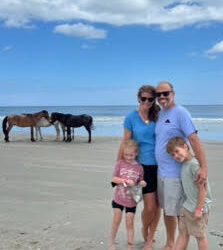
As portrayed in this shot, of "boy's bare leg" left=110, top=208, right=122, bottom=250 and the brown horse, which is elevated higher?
the brown horse

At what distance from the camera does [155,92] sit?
392 centimetres

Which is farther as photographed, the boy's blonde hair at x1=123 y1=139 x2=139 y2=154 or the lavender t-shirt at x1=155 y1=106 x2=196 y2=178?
the boy's blonde hair at x1=123 y1=139 x2=139 y2=154

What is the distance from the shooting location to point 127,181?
396cm

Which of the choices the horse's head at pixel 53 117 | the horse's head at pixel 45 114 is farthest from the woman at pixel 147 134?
the horse's head at pixel 45 114

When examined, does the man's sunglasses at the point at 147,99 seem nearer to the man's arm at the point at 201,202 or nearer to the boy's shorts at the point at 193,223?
the man's arm at the point at 201,202

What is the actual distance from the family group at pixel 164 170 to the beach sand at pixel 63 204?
0.50 meters

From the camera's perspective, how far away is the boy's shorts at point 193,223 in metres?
3.58

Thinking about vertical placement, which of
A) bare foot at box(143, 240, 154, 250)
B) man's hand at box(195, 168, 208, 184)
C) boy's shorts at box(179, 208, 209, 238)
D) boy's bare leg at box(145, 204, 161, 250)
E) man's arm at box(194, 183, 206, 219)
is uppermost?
man's hand at box(195, 168, 208, 184)

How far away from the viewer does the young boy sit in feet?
11.7

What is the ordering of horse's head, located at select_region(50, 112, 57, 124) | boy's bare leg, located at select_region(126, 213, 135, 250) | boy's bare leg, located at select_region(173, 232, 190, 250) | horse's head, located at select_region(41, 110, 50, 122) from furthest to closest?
horse's head, located at select_region(41, 110, 50, 122)
horse's head, located at select_region(50, 112, 57, 124)
boy's bare leg, located at select_region(126, 213, 135, 250)
boy's bare leg, located at select_region(173, 232, 190, 250)

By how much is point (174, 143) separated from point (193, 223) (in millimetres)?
740

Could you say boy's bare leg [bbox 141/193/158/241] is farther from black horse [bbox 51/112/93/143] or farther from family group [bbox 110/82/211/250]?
black horse [bbox 51/112/93/143]

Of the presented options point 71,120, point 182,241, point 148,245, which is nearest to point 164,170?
point 182,241

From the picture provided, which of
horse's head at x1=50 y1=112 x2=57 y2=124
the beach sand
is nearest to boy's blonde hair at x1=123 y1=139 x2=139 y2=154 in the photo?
the beach sand
